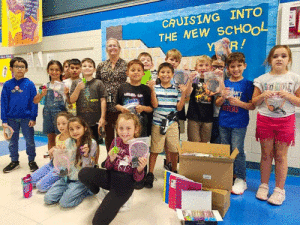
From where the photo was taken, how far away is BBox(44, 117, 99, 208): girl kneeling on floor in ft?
6.64

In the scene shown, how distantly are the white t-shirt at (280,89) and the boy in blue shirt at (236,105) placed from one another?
187mm

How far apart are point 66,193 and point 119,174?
564 mm

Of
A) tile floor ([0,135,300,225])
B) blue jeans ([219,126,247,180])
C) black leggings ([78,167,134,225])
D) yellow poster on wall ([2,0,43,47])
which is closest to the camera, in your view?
black leggings ([78,167,134,225])

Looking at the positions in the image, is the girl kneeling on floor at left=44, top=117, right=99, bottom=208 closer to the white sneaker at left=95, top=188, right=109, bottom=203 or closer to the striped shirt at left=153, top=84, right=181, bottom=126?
the white sneaker at left=95, top=188, right=109, bottom=203

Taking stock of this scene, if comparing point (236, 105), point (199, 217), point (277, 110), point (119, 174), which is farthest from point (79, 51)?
point (199, 217)

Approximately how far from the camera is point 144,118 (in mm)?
2371

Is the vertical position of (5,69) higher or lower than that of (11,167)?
higher

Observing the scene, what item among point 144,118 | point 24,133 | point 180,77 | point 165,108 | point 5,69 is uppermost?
point 5,69

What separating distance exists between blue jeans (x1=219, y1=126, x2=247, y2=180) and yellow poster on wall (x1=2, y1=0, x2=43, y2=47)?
4.10m

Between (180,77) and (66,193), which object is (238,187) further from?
(66,193)

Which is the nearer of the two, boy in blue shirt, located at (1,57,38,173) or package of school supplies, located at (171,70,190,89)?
package of school supplies, located at (171,70,190,89)

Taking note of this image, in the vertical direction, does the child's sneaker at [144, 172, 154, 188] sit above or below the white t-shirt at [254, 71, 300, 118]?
below

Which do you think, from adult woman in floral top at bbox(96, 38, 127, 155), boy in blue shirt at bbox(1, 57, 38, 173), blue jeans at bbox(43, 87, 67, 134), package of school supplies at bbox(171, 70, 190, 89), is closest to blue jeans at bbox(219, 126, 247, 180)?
package of school supplies at bbox(171, 70, 190, 89)

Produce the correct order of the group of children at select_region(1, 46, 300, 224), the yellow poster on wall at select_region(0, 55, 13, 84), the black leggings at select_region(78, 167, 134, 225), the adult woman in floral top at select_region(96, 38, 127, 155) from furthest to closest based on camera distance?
the yellow poster on wall at select_region(0, 55, 13, 84)
the adult woman in floral top at select_region(96, 38, 127, 155)
the group of children at select_region(1, 46, 300, 224)
the black leggings at select_region(78, 167, 134, 225)
